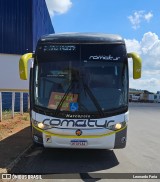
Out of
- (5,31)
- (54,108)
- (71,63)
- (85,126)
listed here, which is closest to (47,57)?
(71,63)

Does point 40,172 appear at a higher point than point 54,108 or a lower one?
lower

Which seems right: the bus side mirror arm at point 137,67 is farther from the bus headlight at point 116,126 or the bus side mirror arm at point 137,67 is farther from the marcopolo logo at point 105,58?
the bus headlight at point 116,126

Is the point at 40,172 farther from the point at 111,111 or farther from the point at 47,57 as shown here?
the point at 47,57

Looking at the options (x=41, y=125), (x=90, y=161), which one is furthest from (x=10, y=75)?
(x=90, y=161)

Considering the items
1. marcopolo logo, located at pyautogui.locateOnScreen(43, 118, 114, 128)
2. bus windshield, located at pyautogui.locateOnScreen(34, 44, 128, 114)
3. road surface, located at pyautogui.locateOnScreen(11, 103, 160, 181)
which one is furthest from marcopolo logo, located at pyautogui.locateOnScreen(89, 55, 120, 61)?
road surface, located at pyautogui.locateOnScreen(11, 103, 160, 181)

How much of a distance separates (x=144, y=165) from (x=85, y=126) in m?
1.70

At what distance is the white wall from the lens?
21047 mm

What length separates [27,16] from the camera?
24.9 metres

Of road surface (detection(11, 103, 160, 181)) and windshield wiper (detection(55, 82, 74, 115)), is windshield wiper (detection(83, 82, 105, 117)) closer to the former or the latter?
windshield wiper (detection(55, 82, 74, 115))

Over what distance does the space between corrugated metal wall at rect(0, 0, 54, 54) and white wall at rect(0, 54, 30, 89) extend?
1.79 m

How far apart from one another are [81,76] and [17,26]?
1626 cm

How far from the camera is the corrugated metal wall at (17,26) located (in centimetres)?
2425

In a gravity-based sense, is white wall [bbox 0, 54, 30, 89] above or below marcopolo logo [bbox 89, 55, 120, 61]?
below

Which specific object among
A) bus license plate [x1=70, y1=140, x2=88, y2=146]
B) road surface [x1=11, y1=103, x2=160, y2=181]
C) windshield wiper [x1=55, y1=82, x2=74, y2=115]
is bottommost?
road surface [x1=11, y1=103, x2=160, y2=181]
